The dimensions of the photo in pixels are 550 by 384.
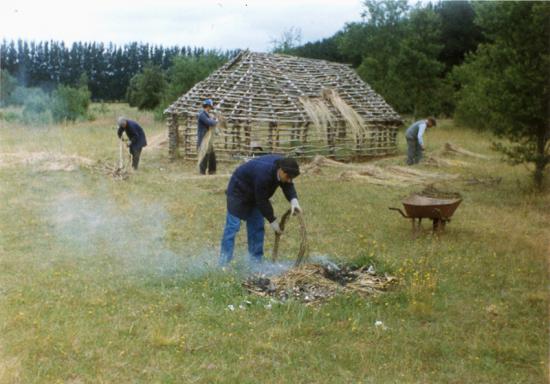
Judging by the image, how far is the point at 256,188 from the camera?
713 centimetres

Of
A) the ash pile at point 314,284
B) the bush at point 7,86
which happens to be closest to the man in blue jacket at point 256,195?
the ash pile at point 314,284

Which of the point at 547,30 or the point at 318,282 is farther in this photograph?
the point at 547,30

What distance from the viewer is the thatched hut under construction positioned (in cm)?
1870

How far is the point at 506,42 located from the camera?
43.3 ft

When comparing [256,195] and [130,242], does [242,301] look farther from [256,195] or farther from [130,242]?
[130,242]

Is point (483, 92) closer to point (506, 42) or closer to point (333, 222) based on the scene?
point (506, 42)

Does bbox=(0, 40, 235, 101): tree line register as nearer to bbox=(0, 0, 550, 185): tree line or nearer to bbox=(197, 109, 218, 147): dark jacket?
bbox=(0, 0, 550, 185): tree line

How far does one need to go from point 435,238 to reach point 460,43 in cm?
2578

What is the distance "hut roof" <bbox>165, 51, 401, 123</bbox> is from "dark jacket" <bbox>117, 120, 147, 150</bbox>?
3134 millimetres

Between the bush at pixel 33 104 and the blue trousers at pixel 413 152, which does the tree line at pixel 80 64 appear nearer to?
the bush at pixel 33 104

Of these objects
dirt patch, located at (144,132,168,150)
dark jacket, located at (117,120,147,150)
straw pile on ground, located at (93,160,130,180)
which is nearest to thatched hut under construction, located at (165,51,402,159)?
dirt patch, located at (144,132,168,150)

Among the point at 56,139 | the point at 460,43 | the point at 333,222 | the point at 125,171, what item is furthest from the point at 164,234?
the point at 460,43

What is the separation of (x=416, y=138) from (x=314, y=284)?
37.9 feet

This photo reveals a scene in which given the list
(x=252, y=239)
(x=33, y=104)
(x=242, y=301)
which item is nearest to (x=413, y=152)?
(x=252, y=239)
